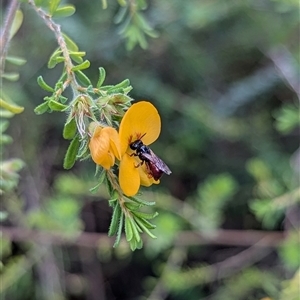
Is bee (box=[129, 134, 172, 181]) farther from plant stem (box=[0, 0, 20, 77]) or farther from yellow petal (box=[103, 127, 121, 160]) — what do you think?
plant stem (box=[0, 0, 20, 77])

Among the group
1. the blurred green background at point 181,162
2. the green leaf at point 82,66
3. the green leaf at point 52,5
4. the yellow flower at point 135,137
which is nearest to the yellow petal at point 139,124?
the yellow flower at point 135,137

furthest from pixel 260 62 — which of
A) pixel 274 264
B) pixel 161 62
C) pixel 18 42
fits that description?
pixel 18 42

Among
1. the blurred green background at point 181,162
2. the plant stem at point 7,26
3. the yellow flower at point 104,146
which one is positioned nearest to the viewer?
the yellow flower at point 104,146

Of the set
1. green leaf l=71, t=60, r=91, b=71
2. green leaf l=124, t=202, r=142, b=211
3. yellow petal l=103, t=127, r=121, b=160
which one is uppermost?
green leaf l=71, t=60, r=91, b=71

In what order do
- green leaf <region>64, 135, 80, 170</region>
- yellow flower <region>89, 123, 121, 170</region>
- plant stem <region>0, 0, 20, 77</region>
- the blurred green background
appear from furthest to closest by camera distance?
the blurred green background < plant stem <region>0, 0, 20, 77</region> < green leaf <region>64, 135, 80, 170</region> < yellow flower <region>89, 123, 121, 170</region>

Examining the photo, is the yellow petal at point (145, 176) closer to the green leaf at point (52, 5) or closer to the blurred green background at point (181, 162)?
the green leaf at point (52, 5)

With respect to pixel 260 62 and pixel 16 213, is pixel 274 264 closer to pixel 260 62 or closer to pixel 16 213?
pixel 260 62

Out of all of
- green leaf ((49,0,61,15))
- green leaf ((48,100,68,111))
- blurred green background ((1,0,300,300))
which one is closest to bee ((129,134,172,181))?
green leaf ((48,100,68,111))
